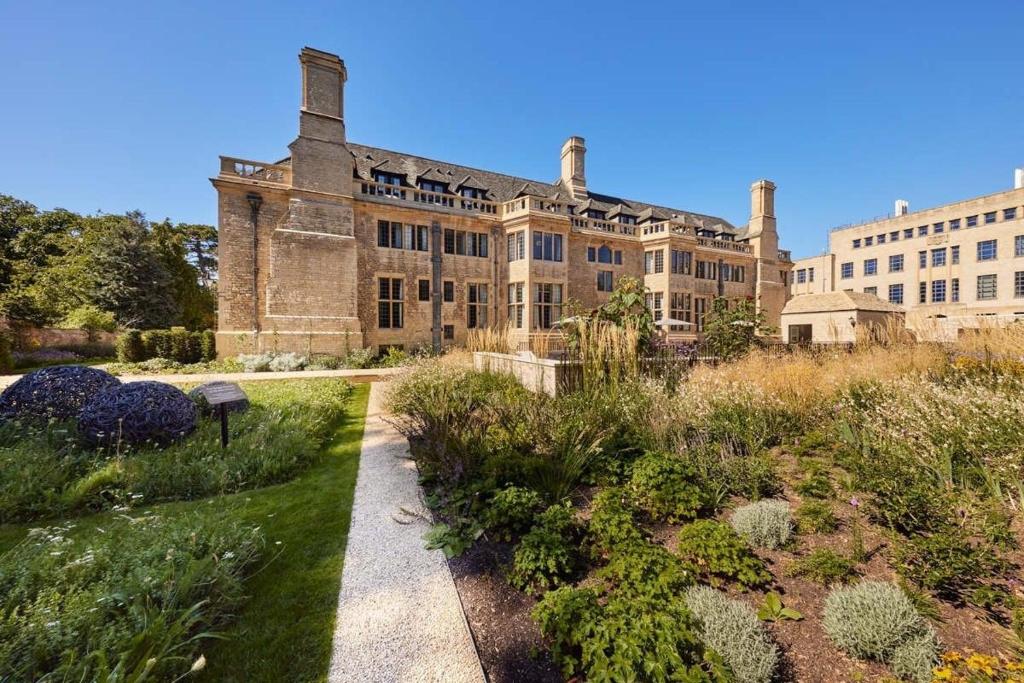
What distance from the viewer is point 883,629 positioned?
83.7 inches

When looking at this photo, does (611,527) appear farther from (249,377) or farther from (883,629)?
(249,377)

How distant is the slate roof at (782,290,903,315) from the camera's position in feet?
59.5

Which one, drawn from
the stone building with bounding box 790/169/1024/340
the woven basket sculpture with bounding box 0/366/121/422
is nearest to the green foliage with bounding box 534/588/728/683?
the woven basket sculpture with bounding box 0/366/121/422

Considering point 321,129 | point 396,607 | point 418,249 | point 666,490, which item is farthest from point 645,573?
point 321,129

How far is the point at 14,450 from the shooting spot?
15.7 ft

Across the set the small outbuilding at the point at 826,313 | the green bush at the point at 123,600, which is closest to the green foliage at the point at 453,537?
the green bush at the point at 123,600

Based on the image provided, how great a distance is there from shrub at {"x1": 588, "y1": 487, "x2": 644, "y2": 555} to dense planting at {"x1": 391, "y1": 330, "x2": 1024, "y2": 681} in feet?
0.05

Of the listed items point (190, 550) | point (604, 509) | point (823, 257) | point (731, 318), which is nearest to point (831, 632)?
point (604, 509)

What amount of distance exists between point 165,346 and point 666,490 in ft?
66.3

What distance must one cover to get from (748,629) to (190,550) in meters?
3.80

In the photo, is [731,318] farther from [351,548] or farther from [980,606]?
[351,548]

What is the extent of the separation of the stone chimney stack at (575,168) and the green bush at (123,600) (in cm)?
2417

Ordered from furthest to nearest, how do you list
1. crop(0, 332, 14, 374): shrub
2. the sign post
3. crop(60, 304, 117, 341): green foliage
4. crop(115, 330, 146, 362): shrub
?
crop(60, 304, 117, 341): green foliage → crop(115, 330, 146, 362): shrub → crop(0, 332, 14, 374): shrub → the sign post

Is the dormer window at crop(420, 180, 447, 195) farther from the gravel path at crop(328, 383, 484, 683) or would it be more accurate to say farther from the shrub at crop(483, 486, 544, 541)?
the shrub at crop(483, 486, 544, 541)
